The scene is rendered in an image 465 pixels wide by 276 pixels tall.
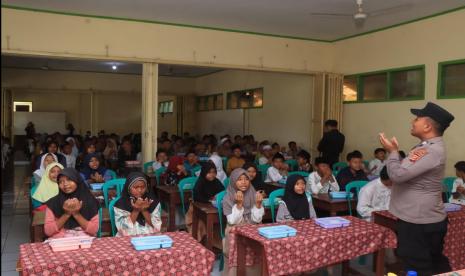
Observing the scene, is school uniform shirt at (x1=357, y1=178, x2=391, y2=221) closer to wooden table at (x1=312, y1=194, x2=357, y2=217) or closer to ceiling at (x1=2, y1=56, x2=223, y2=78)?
wooden table at (x1=312, y1=194, x2=357, y2=217)

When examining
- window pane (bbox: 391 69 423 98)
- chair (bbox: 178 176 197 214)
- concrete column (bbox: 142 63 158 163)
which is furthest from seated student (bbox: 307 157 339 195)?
concrete column (bbox: 142 63 158 163)

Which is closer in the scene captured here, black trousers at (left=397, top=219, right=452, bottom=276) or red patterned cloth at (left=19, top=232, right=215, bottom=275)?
red patterned cloth at (left=19, top=232, right=215, bottom=275)

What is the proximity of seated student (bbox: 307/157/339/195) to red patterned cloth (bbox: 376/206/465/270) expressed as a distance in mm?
1509

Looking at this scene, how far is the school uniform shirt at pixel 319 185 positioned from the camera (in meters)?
5.65

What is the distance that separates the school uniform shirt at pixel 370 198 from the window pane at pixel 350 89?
429 cm

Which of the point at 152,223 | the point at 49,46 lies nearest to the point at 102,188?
the point at 152,223

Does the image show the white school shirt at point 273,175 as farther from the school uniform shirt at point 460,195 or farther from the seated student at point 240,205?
the school uniform shirt at point 460,195

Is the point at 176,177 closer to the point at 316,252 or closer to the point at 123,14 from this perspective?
the point at 123,14

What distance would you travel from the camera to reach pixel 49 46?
700cm

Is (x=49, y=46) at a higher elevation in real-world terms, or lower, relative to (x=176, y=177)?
higher

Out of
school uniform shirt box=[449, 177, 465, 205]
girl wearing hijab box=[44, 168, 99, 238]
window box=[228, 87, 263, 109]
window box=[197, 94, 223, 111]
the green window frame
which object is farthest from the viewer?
window box=[197, 94, 223, 111]

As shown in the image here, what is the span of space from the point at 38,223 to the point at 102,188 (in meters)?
1.80

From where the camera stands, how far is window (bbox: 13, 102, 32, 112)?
15492 mm

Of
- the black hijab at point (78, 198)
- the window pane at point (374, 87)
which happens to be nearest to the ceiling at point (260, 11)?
the window pane at point (374, 87)
